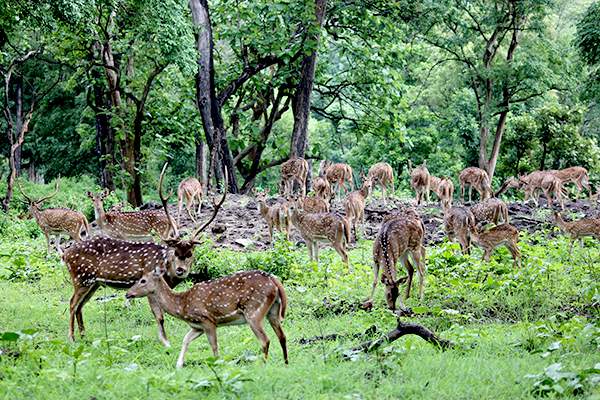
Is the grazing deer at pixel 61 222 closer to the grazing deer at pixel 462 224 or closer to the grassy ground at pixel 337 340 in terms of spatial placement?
the grassy ground at pixel 337 340

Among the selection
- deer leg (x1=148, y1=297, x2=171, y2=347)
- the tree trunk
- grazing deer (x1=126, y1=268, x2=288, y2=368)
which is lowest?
deer leg (x1=148, y1=297, x2=171, y2=347)

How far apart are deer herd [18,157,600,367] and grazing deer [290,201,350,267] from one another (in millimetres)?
17

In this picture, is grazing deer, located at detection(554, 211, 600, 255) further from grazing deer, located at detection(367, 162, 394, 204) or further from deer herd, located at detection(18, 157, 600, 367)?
grazing deer, located at detection(367, 162, 394, 204)

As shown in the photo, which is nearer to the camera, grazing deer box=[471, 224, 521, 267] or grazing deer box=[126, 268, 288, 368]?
grazing deer box=[126, 268, 288, 368]

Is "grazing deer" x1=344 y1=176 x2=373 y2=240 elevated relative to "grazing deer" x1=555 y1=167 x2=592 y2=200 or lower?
lower

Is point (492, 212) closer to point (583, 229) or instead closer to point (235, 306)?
point (583, 229)

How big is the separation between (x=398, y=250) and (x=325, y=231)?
2.71 meters

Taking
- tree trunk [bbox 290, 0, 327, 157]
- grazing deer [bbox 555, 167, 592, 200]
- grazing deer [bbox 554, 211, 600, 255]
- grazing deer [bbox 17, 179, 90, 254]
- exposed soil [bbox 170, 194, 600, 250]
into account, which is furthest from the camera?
grazing deer [bbox 555, 167, 592, 200]

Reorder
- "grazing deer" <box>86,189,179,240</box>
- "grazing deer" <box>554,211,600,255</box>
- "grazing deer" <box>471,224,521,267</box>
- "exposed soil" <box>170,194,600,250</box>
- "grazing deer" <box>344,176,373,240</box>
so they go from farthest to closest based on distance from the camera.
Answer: "grazing deer" <box>344,176,373,240</box>, "exposed soil" <box>170,194,600,250</box>, "grazing deer" <box>554,211,600,255</box>, "grazing deer" <box>86,189,179,240</box>, "grazing deer" <box>471,224,521,267</box>

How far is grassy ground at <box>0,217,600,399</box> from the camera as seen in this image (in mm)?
Answer: 6242

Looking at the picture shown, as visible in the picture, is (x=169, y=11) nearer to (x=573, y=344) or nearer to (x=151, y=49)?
(x=151, y=49)

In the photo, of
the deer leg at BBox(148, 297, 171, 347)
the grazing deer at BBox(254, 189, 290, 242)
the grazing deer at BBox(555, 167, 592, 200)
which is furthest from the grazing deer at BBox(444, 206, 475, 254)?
the grazing deer at BBox(555, 167, 592, 200)

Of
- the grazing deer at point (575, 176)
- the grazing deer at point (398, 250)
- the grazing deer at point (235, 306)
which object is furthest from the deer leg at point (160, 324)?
the grazing deer at point (575, 176)

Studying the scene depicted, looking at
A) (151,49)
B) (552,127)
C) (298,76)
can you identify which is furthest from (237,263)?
Result: (552,127)
